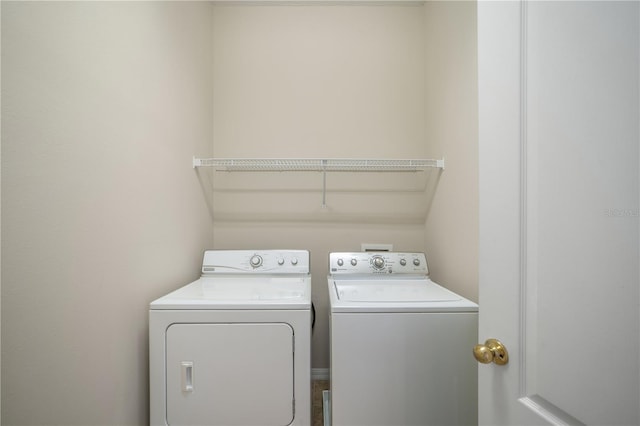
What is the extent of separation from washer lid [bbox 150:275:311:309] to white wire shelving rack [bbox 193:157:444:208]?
0.74 metres

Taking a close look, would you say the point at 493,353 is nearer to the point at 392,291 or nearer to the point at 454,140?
the point at 392,291

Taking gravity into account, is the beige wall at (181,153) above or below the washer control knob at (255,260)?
Result: above

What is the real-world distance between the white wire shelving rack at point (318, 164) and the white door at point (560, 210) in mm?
1075

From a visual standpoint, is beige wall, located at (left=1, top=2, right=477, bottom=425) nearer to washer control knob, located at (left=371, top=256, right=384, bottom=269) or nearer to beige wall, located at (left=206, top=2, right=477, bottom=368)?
beige wall, located at (left=206, top=2, right=477, bottom=368)

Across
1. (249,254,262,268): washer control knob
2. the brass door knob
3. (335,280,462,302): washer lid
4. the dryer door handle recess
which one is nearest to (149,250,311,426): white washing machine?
the dryer door handle recess

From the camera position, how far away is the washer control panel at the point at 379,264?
5.59 ft

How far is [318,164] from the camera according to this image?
1823 mm

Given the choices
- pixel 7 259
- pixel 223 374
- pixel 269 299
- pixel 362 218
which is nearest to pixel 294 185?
pixel 362 218

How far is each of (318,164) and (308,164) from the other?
0.07m

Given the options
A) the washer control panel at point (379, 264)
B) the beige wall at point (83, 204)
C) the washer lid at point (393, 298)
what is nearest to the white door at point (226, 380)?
the beige wall at point (83, 204)

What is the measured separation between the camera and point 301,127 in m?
2.02

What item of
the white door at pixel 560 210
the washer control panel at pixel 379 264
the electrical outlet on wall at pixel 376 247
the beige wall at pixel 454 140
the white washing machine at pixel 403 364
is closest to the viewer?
the white door at pixel 560 210

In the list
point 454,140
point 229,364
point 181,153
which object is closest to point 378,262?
point 454,140

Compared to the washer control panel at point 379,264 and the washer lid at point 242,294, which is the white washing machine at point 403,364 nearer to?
the washer lid at point 242,294
